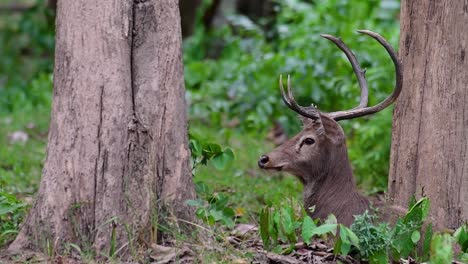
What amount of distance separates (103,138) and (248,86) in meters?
6.39

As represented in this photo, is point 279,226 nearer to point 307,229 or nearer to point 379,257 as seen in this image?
point 307,229

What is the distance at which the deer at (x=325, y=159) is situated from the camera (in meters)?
6.87

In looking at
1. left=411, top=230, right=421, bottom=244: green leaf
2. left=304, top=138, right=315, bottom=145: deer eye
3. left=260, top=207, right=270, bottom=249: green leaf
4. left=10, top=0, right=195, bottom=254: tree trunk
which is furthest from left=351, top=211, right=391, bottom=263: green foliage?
left=304, top=138, right=315, bottom=145: deer eye

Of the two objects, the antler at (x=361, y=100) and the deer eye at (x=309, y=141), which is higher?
the antler at (x=361, y=100)

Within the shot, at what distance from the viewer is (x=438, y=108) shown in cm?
654

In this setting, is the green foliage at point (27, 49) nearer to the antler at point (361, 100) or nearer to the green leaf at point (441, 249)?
the antler at point (361, 100)

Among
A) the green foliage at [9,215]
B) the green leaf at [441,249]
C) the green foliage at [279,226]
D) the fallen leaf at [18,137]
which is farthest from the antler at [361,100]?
the fallen leaf at [18,137]

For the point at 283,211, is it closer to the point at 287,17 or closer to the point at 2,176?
the point at 2,176

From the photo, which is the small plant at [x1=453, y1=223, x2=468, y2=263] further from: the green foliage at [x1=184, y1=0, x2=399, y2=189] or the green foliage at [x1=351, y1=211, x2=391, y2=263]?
the green foliage at [x1=184, y1=0, x2=399, y2=189]

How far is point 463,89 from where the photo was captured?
6.49 m

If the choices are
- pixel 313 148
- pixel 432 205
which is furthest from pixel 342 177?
pixel 432 205

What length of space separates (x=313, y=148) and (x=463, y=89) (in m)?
1.22

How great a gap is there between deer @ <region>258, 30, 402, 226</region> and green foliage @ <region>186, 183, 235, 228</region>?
0.77 meters

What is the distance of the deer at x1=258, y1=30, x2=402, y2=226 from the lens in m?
6.87
